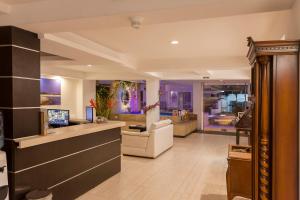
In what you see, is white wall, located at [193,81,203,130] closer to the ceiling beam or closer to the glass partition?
the glass partition

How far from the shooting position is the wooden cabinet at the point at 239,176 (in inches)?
114

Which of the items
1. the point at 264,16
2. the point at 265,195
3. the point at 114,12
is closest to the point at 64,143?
the point at 114,12

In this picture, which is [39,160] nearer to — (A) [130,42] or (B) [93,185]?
(B) [93,185]

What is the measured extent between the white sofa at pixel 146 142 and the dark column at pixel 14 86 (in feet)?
11.4

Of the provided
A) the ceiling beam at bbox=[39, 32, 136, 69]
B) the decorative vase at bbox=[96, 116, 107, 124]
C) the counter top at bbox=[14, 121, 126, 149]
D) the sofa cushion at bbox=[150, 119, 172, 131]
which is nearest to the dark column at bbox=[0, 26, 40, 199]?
the counter top at bbox=[14, 121, 126, 149]

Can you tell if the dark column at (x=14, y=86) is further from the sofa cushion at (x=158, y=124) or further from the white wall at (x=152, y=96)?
the white wall at (x=152, y=96)

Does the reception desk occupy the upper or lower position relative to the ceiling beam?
lower

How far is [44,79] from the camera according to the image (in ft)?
25.5

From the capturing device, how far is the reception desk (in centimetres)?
272

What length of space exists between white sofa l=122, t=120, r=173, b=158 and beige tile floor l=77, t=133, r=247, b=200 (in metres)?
0.19

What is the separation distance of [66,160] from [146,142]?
2762 mm

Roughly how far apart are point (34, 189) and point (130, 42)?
2.74 metres

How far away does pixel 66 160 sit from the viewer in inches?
138

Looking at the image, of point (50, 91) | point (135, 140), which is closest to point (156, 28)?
point (135, 140)
